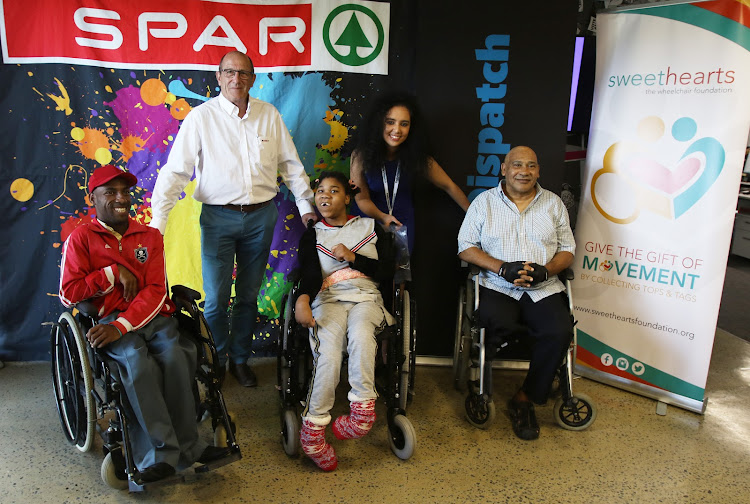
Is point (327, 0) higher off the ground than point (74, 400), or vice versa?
point (327, 0)

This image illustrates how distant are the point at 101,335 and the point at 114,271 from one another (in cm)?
30

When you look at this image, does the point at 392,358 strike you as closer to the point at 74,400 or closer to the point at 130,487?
the point at 130,487

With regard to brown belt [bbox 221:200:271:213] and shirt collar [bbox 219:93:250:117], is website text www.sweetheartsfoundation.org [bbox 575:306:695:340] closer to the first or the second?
brown belt [bbox 221:200:271:213]

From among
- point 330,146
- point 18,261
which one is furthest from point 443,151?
point 18,261

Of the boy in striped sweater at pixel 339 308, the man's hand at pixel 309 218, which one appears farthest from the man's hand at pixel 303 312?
the man's hand at pixel 309 218

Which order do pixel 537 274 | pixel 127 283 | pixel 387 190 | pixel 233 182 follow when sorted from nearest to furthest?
1. pixel 127 283
2. pixel 537 274
3. pixel 233 182
4. pixel 387 190

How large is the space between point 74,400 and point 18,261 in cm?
144

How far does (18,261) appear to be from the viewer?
129 inches

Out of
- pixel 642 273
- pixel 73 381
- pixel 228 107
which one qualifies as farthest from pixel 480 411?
pixel 228 107

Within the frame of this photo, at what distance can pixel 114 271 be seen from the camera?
7.36ft

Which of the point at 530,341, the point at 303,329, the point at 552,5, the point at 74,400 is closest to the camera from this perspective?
the point at 74,400

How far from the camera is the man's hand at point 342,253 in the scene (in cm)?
258

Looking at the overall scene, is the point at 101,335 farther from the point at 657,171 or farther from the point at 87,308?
the point at 657,171

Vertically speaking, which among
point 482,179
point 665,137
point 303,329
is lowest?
point 303,329
